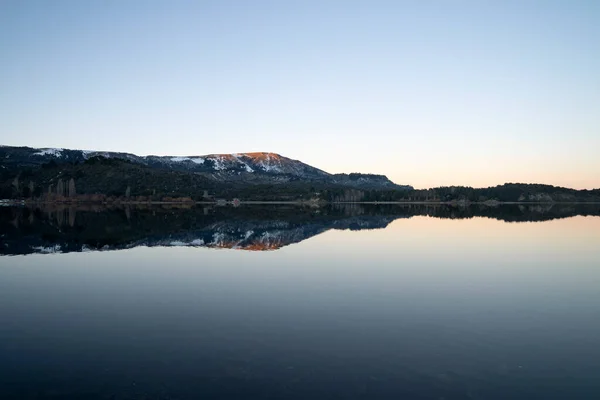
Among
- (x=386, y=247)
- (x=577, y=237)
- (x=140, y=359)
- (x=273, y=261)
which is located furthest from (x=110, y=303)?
(x=577, y=237)

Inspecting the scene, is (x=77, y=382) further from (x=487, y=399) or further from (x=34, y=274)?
(x=34, y=274)

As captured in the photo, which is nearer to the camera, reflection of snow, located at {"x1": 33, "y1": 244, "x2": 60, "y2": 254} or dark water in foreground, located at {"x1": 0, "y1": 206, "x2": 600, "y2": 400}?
dark water in foreground, located at {"x1": 0, "y1": 206, "x2": 600, "y2": 400}

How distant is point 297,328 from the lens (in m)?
18.6

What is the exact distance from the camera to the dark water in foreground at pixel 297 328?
13.2 m

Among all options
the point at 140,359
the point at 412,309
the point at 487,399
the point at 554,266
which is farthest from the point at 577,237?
the point at 140,359

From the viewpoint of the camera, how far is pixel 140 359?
14.9m

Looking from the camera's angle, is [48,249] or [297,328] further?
[48,249]

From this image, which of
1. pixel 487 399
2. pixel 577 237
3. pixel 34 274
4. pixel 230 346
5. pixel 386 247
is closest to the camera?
pixel 487 399

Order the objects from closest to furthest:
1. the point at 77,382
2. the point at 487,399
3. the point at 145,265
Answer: the point at 487,399, the point at 77,382, the point at 145,265

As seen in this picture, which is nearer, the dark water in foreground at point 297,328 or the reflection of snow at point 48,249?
the dark water in foreground at point 297,328

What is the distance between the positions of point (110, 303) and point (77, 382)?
10281 millimetres

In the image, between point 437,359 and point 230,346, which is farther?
point 230,346

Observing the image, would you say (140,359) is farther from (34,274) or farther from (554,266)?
(554,266)

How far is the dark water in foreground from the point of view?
13156mm
